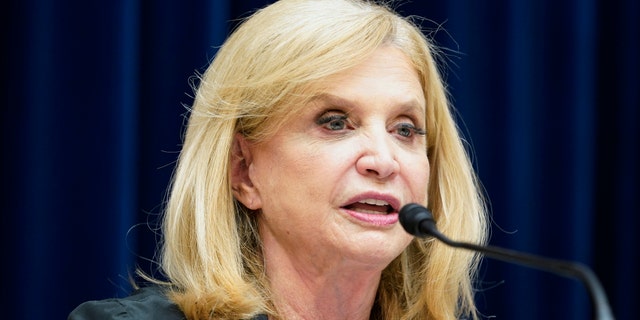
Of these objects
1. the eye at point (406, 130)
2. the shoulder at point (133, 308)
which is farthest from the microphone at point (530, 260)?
the shoulder at point (133, 308)

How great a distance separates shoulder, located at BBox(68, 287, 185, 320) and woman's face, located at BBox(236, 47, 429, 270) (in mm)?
187

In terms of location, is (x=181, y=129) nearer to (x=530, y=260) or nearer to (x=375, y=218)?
(x=375, y=218)

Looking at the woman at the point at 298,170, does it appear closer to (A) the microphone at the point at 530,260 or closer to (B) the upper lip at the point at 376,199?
(B) the upper lip at the point at 376,199

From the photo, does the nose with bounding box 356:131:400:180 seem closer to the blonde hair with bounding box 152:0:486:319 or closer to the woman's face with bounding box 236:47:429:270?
the woman's face with bounding box 236:47:429:270

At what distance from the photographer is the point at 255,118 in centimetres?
Answer: 156

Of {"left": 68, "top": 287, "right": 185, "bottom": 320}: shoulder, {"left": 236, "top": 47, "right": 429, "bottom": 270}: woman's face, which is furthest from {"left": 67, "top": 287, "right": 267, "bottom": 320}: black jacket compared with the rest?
{"left": 236, "top": 47, "right": 429, "bottom": 270}: woman's face

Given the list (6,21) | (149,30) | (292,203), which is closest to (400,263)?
(292,203)

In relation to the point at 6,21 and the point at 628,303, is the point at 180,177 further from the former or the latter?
the point at 628,303

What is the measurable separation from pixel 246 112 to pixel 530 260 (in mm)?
677

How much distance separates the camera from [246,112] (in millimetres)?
1566

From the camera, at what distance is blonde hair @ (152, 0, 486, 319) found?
152cm

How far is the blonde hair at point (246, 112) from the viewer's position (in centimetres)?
152

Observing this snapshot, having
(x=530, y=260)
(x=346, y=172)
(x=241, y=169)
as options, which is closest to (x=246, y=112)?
(x=241, y=169)

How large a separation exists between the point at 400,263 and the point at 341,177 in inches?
13.8
